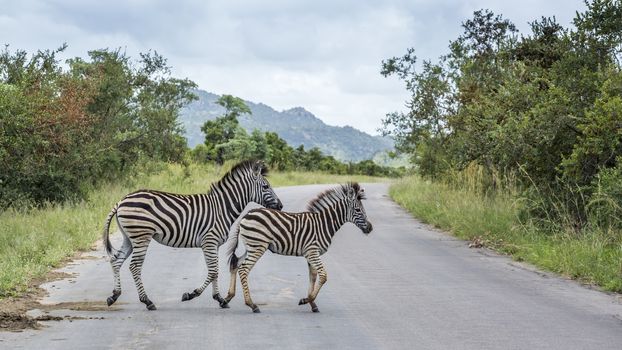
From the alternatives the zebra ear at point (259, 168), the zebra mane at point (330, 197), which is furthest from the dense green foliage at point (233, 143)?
the zebra mane at point (330, 197)

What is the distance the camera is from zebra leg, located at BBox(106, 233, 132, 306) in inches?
403

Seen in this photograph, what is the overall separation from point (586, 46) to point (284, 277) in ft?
29.3

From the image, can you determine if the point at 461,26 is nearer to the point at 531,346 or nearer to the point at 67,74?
the point at 67,74

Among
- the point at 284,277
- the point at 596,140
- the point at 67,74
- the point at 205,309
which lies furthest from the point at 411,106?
the point at 205,309

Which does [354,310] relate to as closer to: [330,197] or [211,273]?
[330,197]

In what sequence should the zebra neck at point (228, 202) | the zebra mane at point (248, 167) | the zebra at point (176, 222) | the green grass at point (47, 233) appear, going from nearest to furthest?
the zebra at point (176, 222), the zebra neck at point (228, 202), the zebra mane at point (248, 167), the green grass at point (47, 233)

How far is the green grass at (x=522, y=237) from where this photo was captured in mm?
13711

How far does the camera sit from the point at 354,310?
10.2 metres

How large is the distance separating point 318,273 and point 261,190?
5.63ft

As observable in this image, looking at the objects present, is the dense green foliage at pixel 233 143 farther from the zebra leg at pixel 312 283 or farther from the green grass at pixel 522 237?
the zebra leg at pixel 312 283

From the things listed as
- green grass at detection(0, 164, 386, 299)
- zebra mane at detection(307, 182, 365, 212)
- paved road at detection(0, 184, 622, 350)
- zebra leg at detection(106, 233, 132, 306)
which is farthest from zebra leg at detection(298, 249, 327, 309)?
green grass at detection(0, 164, 386, 299)

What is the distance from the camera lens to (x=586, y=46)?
18016mm

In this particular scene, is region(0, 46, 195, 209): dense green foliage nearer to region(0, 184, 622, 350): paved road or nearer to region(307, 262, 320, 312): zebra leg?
region(0, 184, 622, 350): paved road

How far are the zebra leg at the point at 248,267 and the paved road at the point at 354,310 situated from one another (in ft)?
0.46
